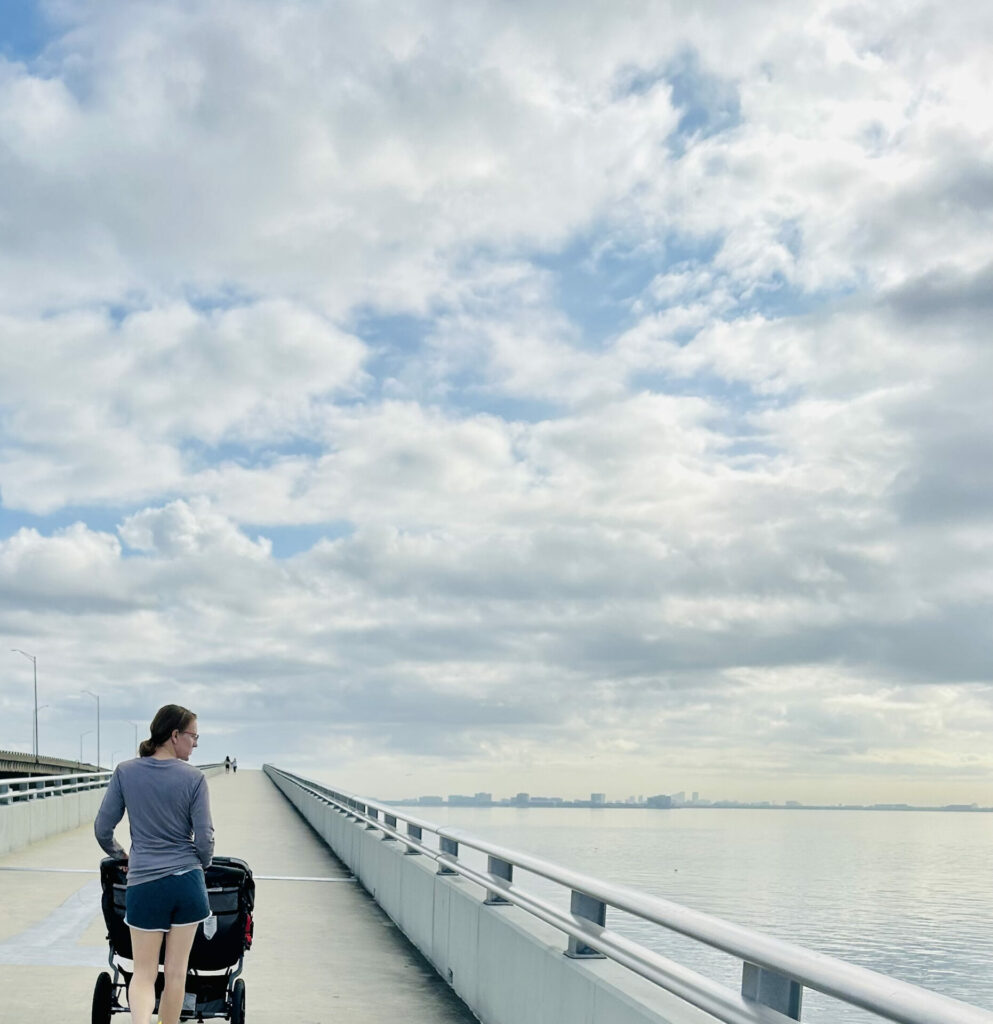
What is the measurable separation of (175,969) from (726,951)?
3.71m

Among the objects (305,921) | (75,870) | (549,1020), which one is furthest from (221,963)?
(75,870)

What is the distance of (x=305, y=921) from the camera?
16.5 meters

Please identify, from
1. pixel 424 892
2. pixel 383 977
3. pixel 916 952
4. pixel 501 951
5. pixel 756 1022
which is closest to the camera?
pixel 756 1022

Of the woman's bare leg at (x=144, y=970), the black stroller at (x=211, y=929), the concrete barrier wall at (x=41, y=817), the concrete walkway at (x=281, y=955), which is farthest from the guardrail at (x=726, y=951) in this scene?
the concrete barrier wall at (x=41, y=817)

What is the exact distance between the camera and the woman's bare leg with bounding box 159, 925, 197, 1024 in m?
7.74

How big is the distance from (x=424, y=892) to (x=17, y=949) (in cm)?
380

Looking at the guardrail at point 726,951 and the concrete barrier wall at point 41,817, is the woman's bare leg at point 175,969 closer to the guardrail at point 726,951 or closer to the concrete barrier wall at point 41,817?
the guardrail at point 726,951

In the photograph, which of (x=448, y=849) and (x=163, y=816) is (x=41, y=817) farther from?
(x=163, y=816)

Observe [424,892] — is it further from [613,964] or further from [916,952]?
[916,952]

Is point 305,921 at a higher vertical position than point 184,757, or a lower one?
lower

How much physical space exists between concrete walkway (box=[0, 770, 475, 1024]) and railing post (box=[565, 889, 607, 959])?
2.79 meters

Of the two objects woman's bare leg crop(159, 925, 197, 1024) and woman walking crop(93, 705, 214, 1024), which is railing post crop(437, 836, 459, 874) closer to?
woman's bare leg crop(159, 925, 197, 1024)

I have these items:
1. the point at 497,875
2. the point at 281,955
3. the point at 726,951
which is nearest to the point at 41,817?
the point at 281,955

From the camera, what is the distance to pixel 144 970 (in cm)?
770
